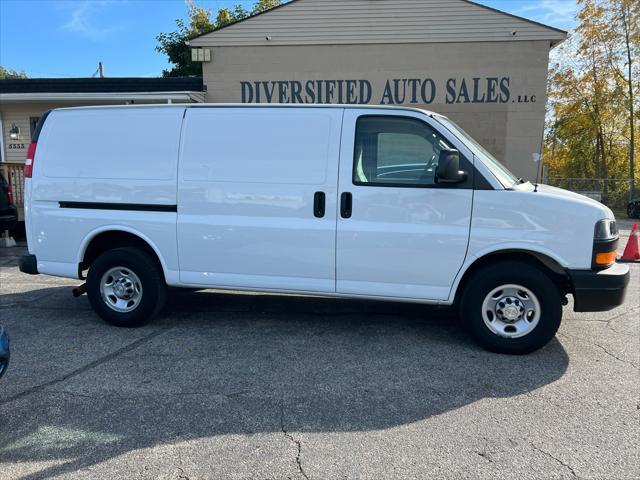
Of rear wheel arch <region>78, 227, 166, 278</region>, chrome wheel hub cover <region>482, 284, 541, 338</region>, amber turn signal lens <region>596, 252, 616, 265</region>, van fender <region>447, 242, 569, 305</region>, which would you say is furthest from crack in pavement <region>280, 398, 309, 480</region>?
amber turn signal lens <region>596, 252, 616, 265</region>

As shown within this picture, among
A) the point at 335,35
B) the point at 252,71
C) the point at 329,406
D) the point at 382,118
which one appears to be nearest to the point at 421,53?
the point at 335,35

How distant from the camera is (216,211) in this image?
15.6ft

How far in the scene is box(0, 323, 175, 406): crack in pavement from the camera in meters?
3.59

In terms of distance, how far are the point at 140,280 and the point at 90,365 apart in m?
1.08

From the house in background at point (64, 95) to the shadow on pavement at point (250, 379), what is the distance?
34.5 ft

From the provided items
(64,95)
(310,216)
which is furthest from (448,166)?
(64,95)

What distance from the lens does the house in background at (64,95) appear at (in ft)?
47.4

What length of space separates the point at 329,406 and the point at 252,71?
14.3m

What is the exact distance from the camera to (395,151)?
4.48m

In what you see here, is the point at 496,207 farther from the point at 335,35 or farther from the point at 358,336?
the point at 335,35

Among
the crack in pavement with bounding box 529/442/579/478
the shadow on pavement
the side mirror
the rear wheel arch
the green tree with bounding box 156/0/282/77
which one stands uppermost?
the green tree with bounding box 156/0/282/77

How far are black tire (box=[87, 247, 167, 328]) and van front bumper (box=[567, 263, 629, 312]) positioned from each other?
12.8 ft

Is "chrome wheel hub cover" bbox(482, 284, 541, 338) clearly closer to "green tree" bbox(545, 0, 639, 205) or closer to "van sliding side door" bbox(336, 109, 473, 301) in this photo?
"van sliding side door" bbox(336, 109, 473, 301)

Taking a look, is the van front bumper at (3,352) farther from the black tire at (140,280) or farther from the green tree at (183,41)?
the green tree at (183,41)
